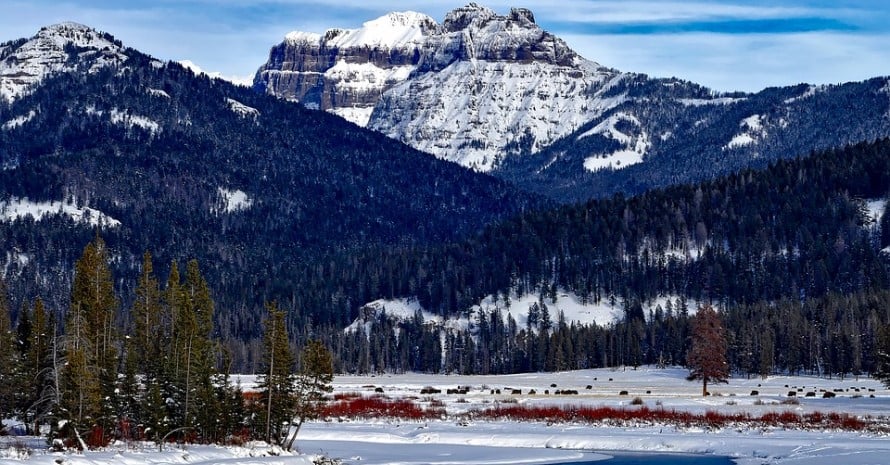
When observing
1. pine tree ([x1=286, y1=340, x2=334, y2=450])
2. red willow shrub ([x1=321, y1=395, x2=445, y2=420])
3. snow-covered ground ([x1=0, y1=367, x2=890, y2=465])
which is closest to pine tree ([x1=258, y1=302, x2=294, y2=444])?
pine tree ([x1=286, y1=340, x2=334, y2=450])

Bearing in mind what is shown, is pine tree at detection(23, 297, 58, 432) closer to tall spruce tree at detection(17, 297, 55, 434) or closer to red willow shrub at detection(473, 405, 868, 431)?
tall spruce tree at detection(17, 297, 55, 434)

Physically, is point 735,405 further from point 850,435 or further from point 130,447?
point 130,447

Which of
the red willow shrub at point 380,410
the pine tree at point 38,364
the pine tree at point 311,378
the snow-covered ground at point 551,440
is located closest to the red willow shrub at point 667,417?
the snow-covered ground at point 551,440

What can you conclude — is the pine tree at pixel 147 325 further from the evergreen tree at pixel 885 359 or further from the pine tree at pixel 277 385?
the evergreen tree at pixel 885 359

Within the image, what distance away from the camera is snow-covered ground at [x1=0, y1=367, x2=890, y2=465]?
74.2m

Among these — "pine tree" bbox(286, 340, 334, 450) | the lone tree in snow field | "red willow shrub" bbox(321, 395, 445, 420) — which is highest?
the lone tree in snow field

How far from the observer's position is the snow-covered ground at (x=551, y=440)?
7425cm

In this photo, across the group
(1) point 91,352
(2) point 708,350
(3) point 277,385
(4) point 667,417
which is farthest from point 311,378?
(2) point 708,350

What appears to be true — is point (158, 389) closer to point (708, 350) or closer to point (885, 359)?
point (708, 350)

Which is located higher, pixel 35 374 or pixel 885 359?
pixel 885 359

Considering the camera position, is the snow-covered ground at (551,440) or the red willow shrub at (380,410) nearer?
the snow-covered ground at (551,440)

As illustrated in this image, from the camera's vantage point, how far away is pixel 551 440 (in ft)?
302

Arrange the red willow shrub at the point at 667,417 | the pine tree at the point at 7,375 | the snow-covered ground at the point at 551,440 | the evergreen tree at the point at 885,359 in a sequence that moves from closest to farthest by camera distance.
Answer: the snow-covered ground at the point at 551,440 → the pine tree at the point at 7,375 → the red willow shrub at the point at 667,417 → the evergreen tree at the point at 885,359

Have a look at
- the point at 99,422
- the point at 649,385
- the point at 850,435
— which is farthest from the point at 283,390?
the point at 649,385
